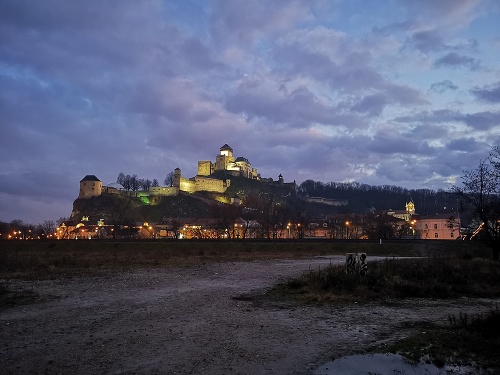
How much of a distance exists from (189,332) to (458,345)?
6.62 meters

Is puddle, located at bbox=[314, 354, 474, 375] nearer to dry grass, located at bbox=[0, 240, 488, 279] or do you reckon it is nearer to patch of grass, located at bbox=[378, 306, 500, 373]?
patch of grass, located at bbox=[378, 306, 500, 373]

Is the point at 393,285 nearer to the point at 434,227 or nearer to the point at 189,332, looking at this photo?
the point at 189,332

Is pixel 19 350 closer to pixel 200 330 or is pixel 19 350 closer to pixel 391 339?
pixel 200 330

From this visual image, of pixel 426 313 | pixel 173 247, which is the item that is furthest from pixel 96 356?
pixel 173 247

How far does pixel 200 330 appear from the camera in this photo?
434 inches

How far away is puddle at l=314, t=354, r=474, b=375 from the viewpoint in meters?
7.51

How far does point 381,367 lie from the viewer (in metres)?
7.82

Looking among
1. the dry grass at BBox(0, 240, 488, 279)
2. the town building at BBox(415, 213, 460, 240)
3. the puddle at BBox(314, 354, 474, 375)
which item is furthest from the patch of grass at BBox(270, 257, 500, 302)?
the town building at BBox(415, 213, 460, 240)

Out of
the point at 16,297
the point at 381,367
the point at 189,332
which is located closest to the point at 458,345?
the point at 381,367

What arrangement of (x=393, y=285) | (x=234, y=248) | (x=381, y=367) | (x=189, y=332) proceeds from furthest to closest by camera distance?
(x=234, y=248)
(x=393, y=285)
(x=189, y=332)
(x=381, y=367)

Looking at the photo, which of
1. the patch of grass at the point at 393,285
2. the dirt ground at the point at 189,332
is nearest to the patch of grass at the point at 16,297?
the dirt ground at the point at 189,332

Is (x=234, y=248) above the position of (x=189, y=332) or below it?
below

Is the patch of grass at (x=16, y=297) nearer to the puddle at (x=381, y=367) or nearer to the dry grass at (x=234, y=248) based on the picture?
the puddle at (x=381, y=367)

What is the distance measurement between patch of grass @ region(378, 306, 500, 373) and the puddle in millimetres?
245
